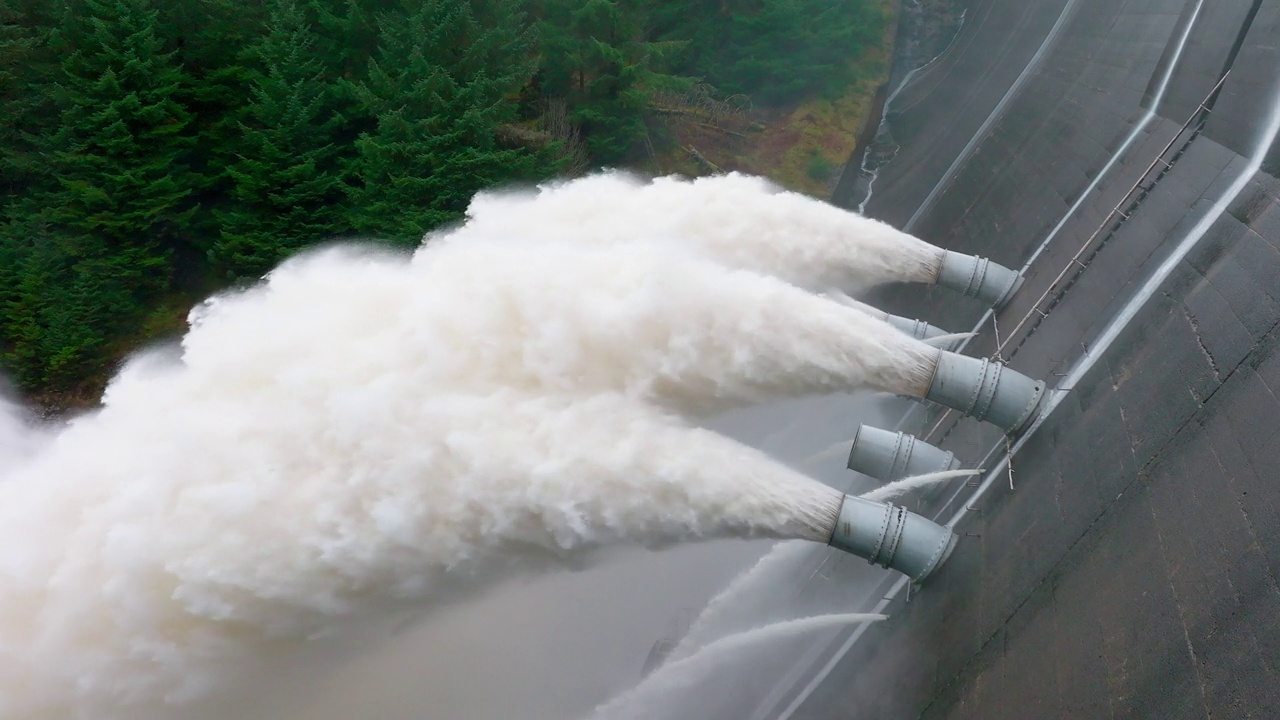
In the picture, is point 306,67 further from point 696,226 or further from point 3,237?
point 696,226

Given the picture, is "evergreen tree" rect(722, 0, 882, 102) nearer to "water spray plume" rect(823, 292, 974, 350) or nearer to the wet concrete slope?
the wet concrete slope

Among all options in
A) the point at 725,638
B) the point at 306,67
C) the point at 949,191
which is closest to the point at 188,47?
the point at 306,67

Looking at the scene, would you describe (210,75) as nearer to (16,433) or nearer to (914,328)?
(16,433)

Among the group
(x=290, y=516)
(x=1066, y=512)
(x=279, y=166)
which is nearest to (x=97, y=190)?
(x=279, y=166)

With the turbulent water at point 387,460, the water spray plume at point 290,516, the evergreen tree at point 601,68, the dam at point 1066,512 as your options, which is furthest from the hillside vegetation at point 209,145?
the water spray plume at point 290,516

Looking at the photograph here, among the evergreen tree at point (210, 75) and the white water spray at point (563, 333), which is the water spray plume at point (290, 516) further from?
the evergreen tree at point (210, 75)

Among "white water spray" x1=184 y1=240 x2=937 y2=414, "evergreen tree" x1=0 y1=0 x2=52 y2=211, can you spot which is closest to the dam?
"white water spray" x1=184 y1=240 x2=937 y2=414

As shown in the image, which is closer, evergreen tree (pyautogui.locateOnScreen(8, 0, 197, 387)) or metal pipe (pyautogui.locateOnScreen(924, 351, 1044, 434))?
metal pipe (pyautogui.locateOnScreen(924, 351, 1044, 434))
